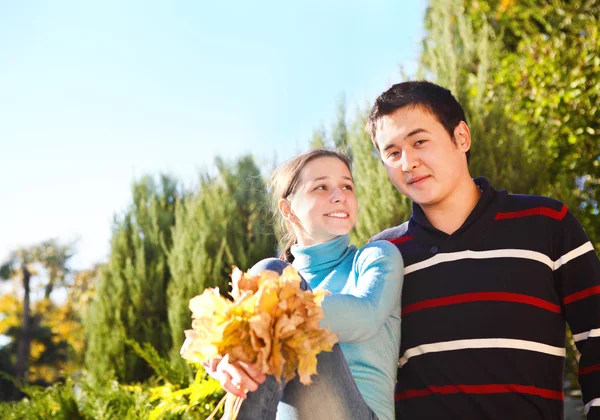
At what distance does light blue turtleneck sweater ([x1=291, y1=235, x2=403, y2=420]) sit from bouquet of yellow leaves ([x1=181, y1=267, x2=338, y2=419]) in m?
0.24

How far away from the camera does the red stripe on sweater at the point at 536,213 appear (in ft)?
7.32

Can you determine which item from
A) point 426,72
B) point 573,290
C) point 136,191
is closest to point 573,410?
point 426,72

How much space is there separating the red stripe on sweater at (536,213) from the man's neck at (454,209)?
0.14 metres

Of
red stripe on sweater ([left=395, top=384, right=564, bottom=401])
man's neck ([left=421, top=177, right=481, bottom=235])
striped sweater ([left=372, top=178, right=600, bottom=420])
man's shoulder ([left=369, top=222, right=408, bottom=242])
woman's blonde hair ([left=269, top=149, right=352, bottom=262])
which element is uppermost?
woman's blonde hair ([left=269, top=149, right=352, bottom=262])

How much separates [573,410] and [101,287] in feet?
17.5

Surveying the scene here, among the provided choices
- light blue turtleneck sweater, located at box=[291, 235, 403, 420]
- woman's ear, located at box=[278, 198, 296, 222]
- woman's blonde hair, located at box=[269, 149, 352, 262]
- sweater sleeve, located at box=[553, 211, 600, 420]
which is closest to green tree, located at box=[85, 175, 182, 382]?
woman's blonde hair, located at box=[269, 149, 352, 262]

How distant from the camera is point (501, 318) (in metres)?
2.12

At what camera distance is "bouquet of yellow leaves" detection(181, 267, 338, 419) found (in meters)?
1.48

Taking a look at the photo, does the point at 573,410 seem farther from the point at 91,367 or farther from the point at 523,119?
the point at 91,367

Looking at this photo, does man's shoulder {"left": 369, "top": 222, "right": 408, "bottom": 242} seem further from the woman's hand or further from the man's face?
A: the woman's hand

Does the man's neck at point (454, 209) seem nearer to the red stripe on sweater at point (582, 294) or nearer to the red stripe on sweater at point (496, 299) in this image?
the red stripe on sweater at point (496, 299)

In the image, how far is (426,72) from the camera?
5.57 meters

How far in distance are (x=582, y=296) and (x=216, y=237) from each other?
4844 mm

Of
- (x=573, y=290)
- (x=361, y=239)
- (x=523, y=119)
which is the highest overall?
(x=523, y=119)
